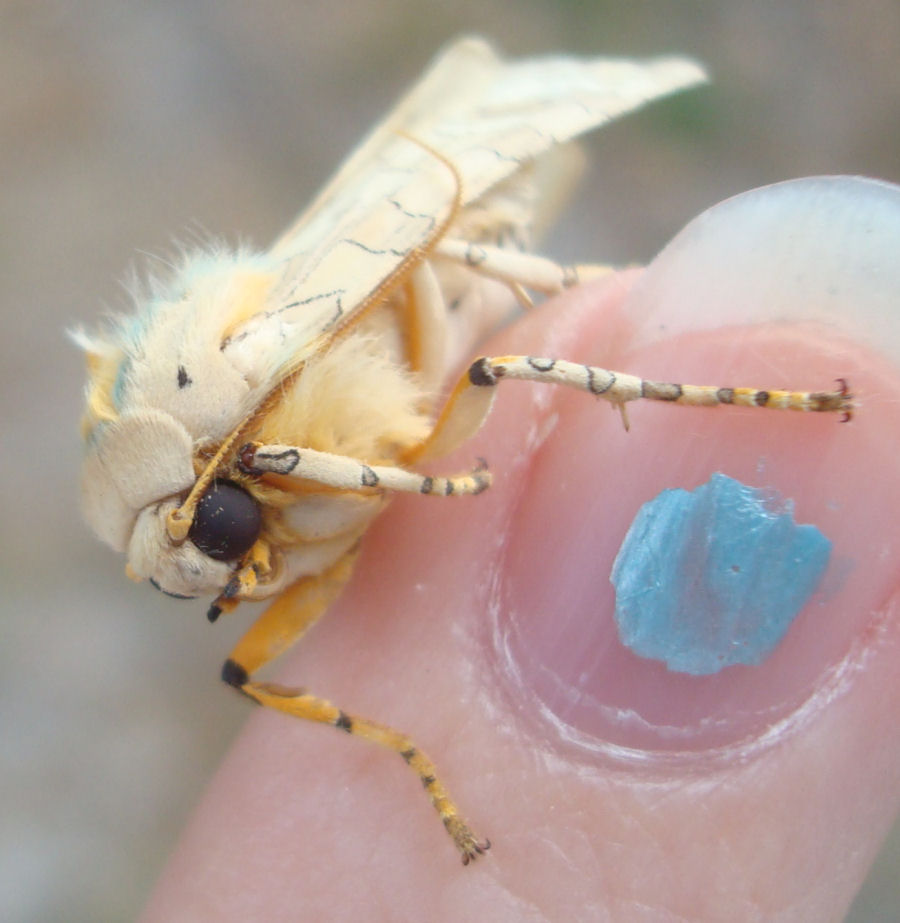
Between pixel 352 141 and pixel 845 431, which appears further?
pixel 352 141

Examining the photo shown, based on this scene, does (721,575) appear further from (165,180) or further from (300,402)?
(165,180)

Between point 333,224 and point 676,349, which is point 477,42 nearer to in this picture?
point 333,224

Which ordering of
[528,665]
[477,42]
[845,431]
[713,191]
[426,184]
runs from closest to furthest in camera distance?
1. [845,431]
2. [528,665]
3. [426,184]
4. [477,42]
5. [713,191]

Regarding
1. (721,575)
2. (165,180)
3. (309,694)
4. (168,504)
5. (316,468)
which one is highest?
(721,575)

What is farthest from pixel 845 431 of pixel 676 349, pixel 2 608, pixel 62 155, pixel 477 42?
pixel 62 155

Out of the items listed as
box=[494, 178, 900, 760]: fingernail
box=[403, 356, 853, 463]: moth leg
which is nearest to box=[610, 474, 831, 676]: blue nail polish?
box=[494, 178, 900, 760]: fingernail

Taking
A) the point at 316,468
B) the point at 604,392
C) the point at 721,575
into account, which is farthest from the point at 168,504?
the point at 721,575

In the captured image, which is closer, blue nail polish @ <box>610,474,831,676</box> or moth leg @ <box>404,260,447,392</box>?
blue nail polish @ <box>610,474,831,676</box>

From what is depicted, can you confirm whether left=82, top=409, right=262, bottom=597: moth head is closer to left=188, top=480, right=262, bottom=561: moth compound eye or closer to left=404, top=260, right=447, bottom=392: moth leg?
left=188, top=480, right=262, bottom=561: moth compound eye
